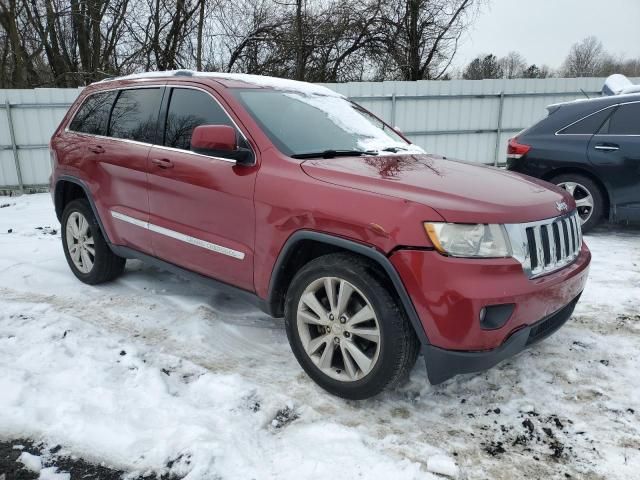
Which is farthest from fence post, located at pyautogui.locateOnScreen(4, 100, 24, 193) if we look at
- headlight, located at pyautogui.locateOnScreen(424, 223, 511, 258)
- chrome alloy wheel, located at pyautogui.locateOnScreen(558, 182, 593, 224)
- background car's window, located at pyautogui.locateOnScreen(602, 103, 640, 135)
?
background car's window, located at pyautogui.locateOnScreen(602, 103, 640, 135)

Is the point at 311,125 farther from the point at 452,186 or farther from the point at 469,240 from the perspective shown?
the point at 469,240

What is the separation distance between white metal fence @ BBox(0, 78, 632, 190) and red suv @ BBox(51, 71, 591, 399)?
721cm

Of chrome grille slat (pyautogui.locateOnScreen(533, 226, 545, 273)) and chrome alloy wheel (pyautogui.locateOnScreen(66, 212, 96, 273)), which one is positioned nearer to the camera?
chrome grille slat (pyautogui.locateOnScreen(533, 226, 545, 273))

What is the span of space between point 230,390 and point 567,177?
510 centimetres

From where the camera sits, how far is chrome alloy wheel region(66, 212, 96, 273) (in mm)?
4387

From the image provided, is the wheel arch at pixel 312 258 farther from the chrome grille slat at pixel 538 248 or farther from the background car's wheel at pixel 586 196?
the background car's wheel at pixel 586 196

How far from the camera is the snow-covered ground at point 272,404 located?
87.7 inches

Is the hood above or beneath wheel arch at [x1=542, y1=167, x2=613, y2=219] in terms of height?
above

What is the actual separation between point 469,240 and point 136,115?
287 centimetres

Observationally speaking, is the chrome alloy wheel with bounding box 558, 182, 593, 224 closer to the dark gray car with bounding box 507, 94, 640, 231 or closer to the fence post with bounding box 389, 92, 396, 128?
the dark gray car with bounding box 507, 94, 640, 231

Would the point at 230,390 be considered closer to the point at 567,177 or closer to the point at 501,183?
the point at 501,183

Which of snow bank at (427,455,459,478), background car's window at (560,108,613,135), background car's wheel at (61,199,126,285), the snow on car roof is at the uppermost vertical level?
the snow on car roof

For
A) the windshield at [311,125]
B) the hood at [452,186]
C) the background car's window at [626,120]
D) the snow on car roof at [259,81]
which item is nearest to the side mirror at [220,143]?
the windshield at [311,125]

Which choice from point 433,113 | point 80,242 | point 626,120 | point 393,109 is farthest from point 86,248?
point 433,113
